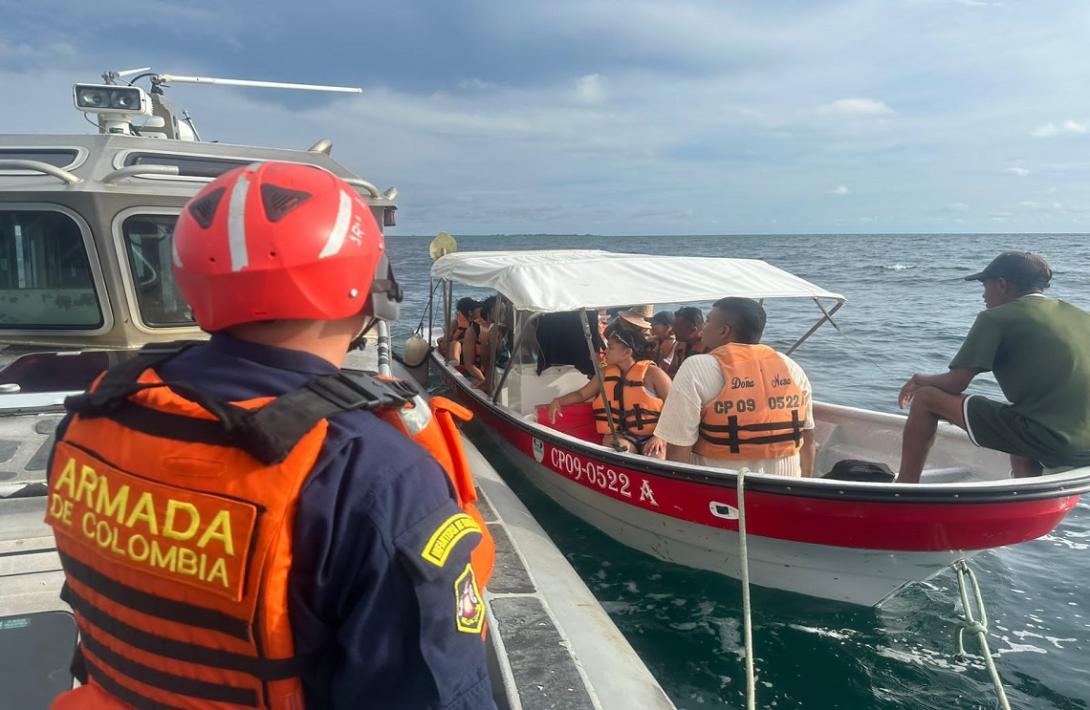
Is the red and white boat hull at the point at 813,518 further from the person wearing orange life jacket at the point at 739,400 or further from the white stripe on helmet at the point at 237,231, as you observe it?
the white stripe on helmet at the point at 237,231

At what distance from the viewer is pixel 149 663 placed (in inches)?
45.8

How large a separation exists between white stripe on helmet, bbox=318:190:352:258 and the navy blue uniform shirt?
0.85ft

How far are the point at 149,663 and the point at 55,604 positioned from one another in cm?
154

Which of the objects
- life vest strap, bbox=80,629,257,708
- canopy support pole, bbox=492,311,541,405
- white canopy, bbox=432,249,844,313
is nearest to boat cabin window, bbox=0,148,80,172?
white canopy, bbox=432,249,844,313

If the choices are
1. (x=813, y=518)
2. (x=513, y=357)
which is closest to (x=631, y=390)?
(x=513, y=357)

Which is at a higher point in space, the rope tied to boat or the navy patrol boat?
the navy patrol boat

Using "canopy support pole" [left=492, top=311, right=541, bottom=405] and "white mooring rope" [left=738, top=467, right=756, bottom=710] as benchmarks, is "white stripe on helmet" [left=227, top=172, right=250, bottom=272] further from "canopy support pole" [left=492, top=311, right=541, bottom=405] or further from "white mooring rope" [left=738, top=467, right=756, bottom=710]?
"canopy support pole" [left=492, top=311, right=541, bottom=405]

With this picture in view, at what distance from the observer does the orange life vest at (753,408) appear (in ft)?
15.4

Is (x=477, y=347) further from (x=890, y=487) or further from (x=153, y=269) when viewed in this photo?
(x=890, y=487)

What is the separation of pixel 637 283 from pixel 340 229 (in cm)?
463

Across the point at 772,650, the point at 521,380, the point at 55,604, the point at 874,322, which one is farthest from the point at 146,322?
the point at 874,322

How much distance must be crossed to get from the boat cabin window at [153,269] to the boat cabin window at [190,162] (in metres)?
0.42

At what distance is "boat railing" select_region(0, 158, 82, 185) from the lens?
392cm

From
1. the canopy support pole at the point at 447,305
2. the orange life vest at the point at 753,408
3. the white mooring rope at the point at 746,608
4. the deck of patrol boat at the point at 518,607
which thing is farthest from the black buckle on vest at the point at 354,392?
the canopy support pole at the point at 447,305
